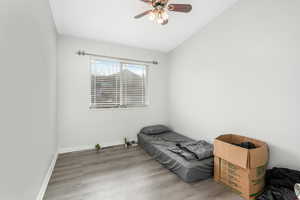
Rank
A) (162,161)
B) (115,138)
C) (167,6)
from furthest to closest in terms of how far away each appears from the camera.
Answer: (115,138)
(162,161)
(167,6)

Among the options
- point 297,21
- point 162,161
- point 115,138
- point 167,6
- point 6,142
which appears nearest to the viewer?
point 6,142

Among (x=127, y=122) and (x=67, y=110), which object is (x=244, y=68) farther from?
(x=67, y=110)

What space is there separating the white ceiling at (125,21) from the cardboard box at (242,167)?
229 cm

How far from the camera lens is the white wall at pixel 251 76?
1.70 m

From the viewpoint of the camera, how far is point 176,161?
7.12ft

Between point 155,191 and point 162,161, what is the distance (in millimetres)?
707

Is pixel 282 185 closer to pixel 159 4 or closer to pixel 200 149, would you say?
pixel 200 149

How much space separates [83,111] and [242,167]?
3.02m

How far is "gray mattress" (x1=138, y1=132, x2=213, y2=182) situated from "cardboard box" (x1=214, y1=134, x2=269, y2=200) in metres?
0.19

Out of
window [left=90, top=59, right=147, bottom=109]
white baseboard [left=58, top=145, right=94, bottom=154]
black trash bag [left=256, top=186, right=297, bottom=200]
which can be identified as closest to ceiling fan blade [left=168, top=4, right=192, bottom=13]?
window [left=90, top=59, right=147, bottom=109]

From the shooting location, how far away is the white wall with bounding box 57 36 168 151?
2848 mm

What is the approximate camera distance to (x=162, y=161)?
97.0 inches

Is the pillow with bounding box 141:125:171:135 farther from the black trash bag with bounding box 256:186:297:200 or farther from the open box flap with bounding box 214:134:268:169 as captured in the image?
the black trash bag with bounding box 256:186:297:200

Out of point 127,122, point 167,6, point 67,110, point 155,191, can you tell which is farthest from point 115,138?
point 167,6
